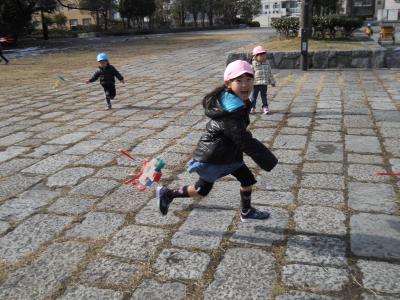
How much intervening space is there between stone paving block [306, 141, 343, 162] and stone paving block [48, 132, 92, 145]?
3.01m

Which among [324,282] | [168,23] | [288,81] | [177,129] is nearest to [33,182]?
[177,129]

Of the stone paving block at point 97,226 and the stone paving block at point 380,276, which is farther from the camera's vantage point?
the stone paving block at point 97,226

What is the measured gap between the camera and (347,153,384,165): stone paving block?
426 centimetres

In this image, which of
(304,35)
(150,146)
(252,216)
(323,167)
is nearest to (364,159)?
(323,167)

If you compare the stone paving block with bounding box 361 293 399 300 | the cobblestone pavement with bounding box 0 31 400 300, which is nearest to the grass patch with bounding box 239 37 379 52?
the cobblestone pavement with bounding box 0 31 400 300

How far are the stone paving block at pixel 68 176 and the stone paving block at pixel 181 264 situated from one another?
169cm

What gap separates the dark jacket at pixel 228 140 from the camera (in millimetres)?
2682

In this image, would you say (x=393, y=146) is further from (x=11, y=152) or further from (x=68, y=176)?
(x=11, y=152)

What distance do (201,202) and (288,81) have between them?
6.37 meters

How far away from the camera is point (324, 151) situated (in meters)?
4.64

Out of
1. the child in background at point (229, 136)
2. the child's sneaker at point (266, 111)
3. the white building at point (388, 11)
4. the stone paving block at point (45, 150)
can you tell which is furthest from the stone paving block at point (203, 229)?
the white building at point (388, 11)

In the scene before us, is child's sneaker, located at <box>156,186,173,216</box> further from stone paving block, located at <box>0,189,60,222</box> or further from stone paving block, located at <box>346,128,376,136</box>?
stone paving block, located at <box>346,128,376,136</box>

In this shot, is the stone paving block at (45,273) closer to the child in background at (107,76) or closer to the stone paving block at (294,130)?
the stone paving block at (294,130)

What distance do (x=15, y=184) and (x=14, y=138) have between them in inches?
74.2
